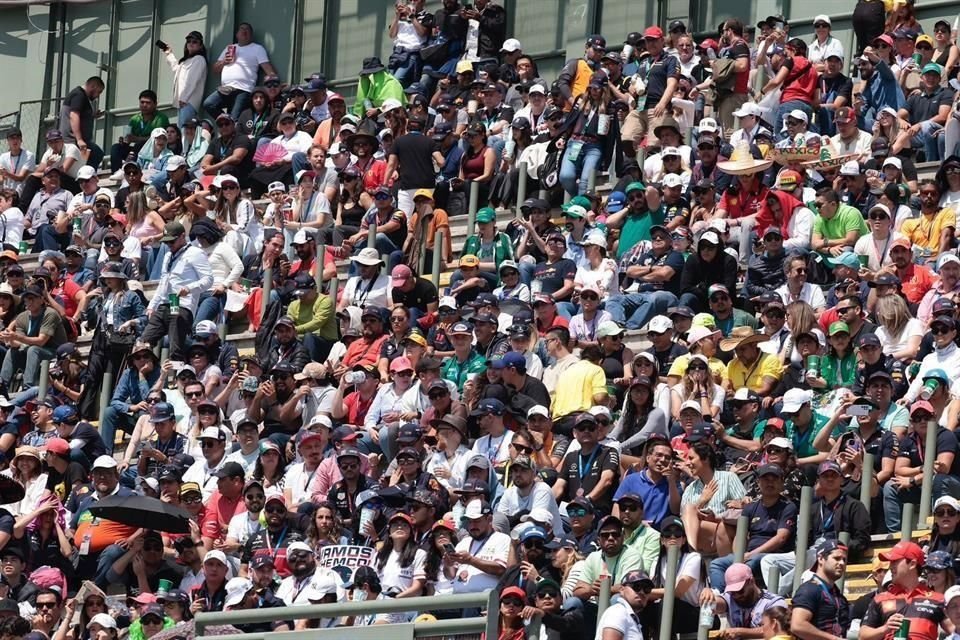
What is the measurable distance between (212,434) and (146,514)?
1.81 meters

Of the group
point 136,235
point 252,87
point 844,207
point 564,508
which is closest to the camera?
point 564,508

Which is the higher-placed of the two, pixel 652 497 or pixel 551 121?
pixel 551 121

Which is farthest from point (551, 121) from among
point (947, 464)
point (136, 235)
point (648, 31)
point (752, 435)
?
point (947, 464)

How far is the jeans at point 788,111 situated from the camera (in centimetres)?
2584

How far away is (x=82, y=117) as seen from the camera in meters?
34.2

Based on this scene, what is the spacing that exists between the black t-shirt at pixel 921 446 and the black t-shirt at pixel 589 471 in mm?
2448

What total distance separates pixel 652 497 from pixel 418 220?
7188mm

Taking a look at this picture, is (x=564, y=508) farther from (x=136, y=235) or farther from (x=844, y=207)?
(x=136, y=235)

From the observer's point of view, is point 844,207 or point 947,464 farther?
point 844,207

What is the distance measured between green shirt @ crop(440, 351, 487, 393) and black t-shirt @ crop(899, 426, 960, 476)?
193 inches

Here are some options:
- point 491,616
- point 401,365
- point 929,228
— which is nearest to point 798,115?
point 929,228

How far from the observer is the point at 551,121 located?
26.7 metres

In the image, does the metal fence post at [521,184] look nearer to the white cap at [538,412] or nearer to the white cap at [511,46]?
the white cap at [511,46]

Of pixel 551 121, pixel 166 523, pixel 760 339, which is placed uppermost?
pixel 551 121
